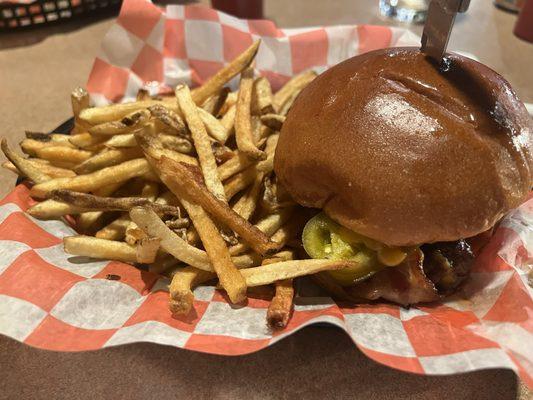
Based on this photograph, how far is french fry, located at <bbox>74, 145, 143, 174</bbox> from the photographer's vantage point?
4.74 ft

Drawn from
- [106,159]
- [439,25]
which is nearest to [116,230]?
[106,159]

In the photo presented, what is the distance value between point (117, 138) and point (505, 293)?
124 centimetres

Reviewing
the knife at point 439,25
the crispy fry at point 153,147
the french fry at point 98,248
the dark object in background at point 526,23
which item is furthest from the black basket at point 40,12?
the dark object in background at point 526,23

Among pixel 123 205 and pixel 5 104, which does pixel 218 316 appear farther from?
pixel 5 104

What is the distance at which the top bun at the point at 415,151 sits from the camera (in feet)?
3.71

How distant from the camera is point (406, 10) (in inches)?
128

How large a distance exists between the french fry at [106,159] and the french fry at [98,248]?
261 mm

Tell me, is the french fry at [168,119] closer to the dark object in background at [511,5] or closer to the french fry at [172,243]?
the french fry at [172,243]

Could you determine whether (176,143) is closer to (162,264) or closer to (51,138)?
(162,264)

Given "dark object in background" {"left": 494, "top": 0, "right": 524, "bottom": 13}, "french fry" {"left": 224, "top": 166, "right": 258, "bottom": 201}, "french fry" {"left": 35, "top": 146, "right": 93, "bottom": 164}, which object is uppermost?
"french fry" {"left": 224, "top": 166, "right": 258, "bottom": 201}

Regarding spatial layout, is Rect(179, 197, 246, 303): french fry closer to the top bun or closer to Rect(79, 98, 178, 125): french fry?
the top bun

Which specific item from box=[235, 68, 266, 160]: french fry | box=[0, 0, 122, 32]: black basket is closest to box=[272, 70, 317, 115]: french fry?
box=[235, 68, 266, 160]: french fry

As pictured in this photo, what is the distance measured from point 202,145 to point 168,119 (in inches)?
5.8

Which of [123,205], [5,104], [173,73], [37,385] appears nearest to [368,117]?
[123,205]
